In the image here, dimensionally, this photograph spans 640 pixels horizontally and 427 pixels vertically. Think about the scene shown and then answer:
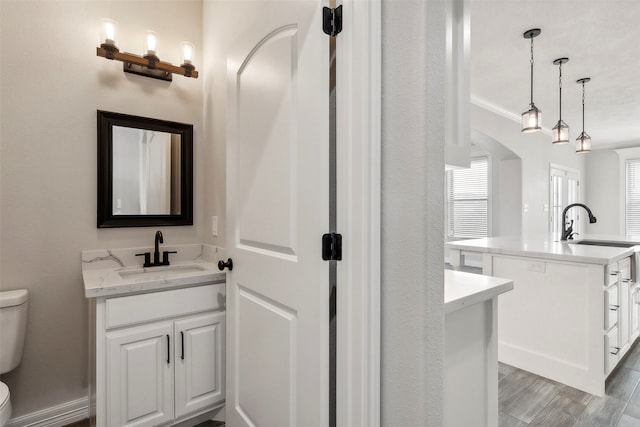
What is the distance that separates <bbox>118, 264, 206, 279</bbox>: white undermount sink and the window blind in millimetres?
8646

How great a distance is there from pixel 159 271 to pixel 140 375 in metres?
0.60

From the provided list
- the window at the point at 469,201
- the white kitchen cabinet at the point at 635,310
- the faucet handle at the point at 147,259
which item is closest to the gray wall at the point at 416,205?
the faucet handle at the point at 147,259

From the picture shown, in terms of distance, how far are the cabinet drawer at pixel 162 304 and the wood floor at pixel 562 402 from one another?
5.83 ft

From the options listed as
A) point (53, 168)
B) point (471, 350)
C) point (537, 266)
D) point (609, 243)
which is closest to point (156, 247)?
point (53, 168)

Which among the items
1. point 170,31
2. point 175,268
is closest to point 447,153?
point 175,268

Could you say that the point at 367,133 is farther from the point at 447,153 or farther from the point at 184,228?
the point at 184,228

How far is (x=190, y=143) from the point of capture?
234cm

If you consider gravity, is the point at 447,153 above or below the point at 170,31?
below

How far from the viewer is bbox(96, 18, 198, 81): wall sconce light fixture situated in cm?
187

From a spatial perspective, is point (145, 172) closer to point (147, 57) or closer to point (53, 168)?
point (53, 168)

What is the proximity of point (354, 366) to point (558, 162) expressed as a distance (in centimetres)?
716

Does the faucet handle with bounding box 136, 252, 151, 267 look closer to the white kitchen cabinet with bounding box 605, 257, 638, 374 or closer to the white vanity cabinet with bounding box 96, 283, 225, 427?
the white vanity cabinet with bounding box 96, 283, 225, 427

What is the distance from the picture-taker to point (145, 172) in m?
2.16

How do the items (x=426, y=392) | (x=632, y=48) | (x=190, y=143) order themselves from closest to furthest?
1. (x=426, y=392)
2. (x=190, y=143)
3. (x=632, y=48)
